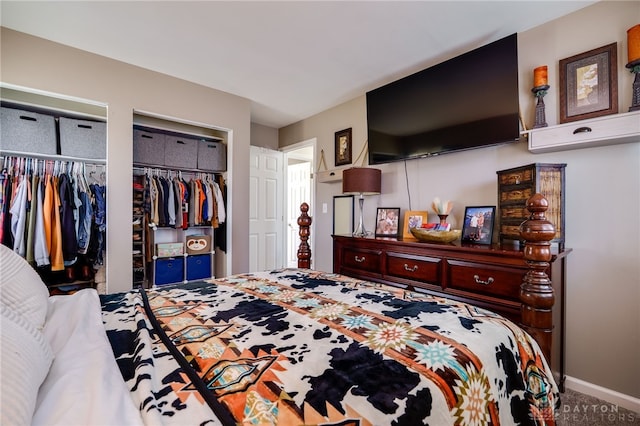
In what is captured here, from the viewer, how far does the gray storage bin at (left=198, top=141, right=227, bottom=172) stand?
11.2ft

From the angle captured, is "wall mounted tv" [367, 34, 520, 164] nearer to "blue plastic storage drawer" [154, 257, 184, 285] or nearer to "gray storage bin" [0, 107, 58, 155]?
"blue plastic storage drawer" [154, 257, 184, 285]

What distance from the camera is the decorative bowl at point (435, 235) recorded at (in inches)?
81.3

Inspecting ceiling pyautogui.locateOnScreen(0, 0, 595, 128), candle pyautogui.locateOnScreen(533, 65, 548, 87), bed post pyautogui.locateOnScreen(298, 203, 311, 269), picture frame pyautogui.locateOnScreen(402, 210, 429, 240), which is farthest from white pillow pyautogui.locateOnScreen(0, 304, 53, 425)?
candle pyautogui.locateOnScreen(533, 65, 548, 87)

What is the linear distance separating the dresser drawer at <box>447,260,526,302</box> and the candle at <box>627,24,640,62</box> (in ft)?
4.53

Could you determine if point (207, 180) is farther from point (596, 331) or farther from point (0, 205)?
point (596, 331)

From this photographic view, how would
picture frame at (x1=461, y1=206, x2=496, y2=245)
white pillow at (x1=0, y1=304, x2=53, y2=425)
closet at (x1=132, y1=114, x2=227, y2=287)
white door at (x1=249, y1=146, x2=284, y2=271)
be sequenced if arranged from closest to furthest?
white pillow at (x1=0, y1=304, x2=53, y2=425), picture frame at (x1=461, y1=206, x2=496, y2=245), closet at (x1=132, y1=114, x2=227, y2=287), white door at (x1=249, y1=146, x2=284, y2=271)

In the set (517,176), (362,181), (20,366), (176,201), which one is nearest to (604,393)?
(517,176)

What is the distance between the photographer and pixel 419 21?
207 centimetres

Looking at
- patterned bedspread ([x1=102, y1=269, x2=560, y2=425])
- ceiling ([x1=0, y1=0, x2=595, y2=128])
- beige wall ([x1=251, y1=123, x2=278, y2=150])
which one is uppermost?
ceiling ([x1=0, y1=0, x2=595, y2=128])

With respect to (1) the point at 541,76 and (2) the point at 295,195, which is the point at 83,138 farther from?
(1) the point at 541,76

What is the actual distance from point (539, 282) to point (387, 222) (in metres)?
1.72

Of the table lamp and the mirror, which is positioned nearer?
the table lamp

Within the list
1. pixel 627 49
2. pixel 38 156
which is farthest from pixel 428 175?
pixel 38 156

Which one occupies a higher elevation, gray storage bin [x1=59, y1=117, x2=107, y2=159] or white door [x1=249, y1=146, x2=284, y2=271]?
gray storage bin [x1=59, y1=117, x2=107, y2=159]
